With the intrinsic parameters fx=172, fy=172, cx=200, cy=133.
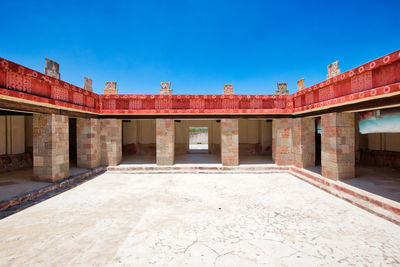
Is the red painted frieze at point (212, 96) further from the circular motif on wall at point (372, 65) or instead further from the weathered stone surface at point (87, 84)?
the weathered stone surface at point (87, 84)

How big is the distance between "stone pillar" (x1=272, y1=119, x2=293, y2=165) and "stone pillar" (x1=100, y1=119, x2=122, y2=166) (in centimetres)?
834

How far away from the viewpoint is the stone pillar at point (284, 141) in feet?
28.8

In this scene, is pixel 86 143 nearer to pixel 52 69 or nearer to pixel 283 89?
pixel 52 69

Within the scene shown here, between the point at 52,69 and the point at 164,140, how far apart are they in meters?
5.32

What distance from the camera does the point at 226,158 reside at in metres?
8.85

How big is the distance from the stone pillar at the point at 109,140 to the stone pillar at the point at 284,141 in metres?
8.34

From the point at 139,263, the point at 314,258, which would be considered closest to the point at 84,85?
the point at 139,263

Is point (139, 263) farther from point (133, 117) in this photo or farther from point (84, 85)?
point (84, 85)

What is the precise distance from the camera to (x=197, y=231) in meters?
3.55

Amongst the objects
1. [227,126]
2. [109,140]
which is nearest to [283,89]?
[227,126]

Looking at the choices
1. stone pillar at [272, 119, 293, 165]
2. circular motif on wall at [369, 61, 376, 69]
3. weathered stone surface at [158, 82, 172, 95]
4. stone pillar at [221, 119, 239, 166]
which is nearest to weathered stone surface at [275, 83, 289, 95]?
stone pillar at [272, 119, 293, 165]

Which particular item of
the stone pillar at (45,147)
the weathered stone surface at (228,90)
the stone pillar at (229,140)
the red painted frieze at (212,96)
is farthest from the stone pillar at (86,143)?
the weathered stone surface at (228,90)

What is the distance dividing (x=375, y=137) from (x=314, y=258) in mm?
9801

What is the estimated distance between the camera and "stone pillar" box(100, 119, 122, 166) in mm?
8969
